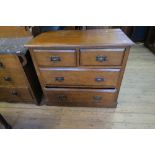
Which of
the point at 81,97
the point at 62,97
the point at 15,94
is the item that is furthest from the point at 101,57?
the point at 15,94

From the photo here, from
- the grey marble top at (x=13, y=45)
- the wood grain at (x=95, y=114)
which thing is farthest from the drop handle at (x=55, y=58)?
the wood grain at (x=95, y=114)

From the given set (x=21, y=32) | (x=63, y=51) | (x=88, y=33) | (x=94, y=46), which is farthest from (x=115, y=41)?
(x=21, y=32)

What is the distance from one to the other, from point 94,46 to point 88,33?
28 cm

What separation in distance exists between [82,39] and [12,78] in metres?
0.88

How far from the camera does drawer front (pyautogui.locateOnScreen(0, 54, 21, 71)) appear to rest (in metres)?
1.17

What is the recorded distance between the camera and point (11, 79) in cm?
139

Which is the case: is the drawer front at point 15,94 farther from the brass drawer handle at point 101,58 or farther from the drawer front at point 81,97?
the brass drawer handle at point 101,58

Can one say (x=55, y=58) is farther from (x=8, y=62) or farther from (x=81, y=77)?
(x=8, y=62)

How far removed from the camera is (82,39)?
1110 mm

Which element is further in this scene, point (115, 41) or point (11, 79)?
point (11, 79)

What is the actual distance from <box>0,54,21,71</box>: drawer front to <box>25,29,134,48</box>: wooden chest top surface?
0.24 metres

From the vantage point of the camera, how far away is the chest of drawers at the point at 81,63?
105 cm
